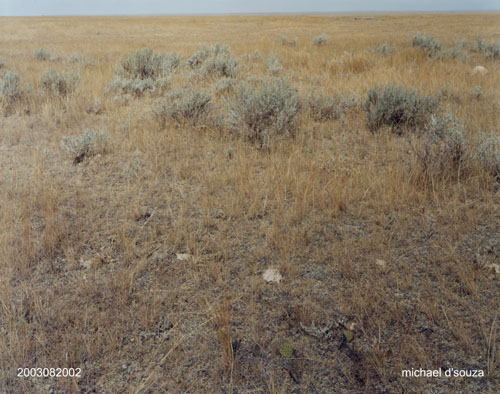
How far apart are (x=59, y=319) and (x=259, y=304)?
124 cm

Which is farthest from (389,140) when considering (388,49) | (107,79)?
(388,49)

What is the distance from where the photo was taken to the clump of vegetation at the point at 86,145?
194 inches

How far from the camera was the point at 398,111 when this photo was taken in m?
5.72

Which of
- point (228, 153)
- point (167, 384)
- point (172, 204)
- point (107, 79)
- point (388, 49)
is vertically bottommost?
point (167, 384)

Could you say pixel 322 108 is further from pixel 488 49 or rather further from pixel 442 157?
pixel 488 49

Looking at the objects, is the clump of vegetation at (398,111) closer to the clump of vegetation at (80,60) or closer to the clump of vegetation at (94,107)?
the clump of vegetation at (94,107)

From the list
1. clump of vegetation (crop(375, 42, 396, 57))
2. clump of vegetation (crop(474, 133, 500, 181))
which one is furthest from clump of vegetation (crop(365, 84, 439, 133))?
clump of vegetation (crop(375, 42, 396, 57))

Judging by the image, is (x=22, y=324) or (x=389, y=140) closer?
(x=22, y=324)

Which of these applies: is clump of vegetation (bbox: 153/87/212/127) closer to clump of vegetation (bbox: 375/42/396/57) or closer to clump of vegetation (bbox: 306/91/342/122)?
clump of vegetation (bbox: 306/91/342/122)

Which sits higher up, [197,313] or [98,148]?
→ [98,148]

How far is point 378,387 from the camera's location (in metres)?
1.90

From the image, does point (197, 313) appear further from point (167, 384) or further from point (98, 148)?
point (98, 148)

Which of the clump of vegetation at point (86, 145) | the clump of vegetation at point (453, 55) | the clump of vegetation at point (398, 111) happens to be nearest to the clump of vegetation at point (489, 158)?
the clump of vegetation at point (398, 111)

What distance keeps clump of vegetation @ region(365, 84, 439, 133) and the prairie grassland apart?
0.95ft
